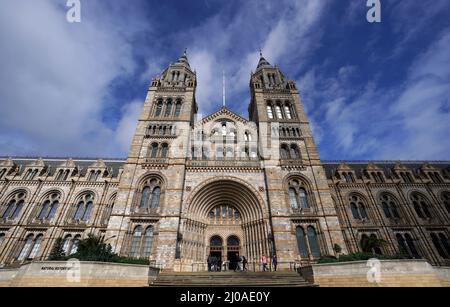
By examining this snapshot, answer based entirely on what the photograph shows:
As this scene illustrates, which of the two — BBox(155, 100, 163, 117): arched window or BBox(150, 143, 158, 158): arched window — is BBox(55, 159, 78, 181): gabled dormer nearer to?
BBox(150, 143, 158, 158): arched window

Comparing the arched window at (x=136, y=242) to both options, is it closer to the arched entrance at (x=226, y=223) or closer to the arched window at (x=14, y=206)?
the arched entrance at (x=226, y=223)

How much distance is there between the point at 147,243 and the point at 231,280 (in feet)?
29.3

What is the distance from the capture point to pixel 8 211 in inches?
925

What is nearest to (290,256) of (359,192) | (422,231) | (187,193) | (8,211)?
(187,193)

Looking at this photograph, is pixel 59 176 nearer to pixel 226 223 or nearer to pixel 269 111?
pixel 226 223

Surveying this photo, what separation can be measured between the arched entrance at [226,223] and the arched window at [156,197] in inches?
122

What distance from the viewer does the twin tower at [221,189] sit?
17.9 meters

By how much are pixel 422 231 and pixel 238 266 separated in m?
21.7

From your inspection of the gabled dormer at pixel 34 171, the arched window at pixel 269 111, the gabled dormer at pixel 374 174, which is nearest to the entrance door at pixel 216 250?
the arched window at pixel 269 111

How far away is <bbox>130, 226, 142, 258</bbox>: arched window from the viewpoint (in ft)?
56.9

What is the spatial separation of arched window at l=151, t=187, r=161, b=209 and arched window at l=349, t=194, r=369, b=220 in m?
22.5

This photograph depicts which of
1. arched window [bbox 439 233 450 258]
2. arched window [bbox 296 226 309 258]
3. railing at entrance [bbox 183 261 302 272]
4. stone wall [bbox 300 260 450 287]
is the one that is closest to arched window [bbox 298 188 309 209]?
arched window [bbox 296 226 309 258]

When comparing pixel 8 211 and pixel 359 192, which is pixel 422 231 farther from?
pixel 8 211

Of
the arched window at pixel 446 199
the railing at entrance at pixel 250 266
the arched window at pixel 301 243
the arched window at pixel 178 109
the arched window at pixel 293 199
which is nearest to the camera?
the railing at entrance at pixel 250 266
